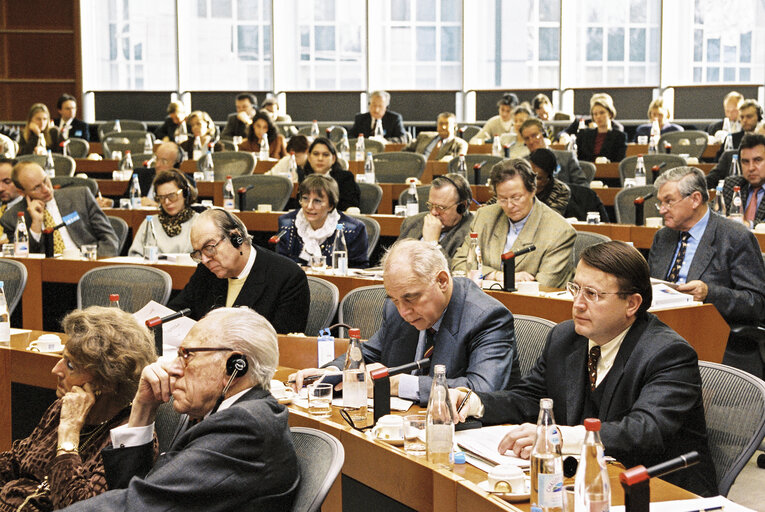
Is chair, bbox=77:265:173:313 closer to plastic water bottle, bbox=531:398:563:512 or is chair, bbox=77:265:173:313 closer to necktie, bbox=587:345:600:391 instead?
necktie, bbox=587:345:600:391

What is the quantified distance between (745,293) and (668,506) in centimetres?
236

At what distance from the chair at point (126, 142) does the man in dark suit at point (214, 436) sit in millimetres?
9046

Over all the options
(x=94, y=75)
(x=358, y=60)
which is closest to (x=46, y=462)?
(x=358, y=60)

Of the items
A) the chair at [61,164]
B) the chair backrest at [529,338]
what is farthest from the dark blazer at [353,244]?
the chair at [61,164]

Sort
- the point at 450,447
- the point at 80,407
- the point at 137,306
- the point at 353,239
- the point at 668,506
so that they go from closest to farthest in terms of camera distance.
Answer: the point at 668,506
the point at 450,447
the point at 80,407
the point at 137,306
the point at 353,239

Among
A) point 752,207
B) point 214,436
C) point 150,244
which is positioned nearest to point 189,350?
point 214,436

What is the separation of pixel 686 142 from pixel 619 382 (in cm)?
742

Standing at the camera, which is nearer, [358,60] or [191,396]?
[191,396]

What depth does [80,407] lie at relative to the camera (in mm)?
2723

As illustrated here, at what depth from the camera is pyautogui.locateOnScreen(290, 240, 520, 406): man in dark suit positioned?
3.01 m

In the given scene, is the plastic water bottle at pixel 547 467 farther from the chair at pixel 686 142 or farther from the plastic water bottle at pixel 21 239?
the chair at pixel 686 142

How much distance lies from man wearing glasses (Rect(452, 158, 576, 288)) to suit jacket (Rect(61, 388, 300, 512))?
8.92 feet

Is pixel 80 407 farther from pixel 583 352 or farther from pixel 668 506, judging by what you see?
pixel 668 506

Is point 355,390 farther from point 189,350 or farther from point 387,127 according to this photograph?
point 387,127
